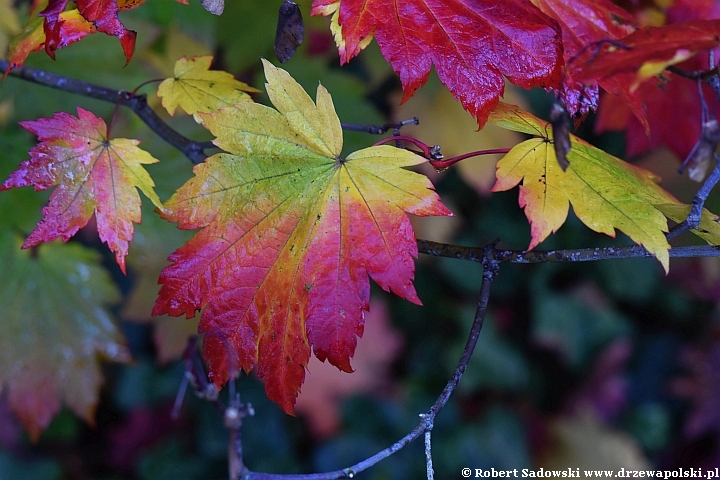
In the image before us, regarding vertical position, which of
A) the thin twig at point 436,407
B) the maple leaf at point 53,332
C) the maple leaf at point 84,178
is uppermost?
the maple leaf at point 84,178

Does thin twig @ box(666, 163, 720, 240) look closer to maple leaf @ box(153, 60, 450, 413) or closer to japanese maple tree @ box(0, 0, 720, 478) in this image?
japanese maple tree @ box(0, 0, 720, 478)

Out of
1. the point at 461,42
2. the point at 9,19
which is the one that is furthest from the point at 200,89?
the point at 9,19

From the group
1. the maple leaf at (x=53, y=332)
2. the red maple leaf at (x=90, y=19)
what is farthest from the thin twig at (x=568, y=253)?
the maple leaf at (x=53, y=332)

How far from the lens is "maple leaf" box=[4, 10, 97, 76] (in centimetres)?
53

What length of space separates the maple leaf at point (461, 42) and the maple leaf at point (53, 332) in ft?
2.29

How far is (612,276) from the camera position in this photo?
5.62 ft

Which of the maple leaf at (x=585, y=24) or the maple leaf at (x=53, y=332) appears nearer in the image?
the maple leaf at (x=585, y=24)

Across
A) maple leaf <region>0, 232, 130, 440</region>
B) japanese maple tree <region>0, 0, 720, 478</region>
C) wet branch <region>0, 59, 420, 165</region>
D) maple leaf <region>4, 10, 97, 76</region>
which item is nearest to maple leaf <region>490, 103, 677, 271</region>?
japanese maple tree <region>0, 0, 720, 478</region>

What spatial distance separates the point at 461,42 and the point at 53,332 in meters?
Result: 0.85

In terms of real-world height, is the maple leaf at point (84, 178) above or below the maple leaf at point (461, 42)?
below

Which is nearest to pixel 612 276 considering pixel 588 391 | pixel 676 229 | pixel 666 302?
pixel 666 302

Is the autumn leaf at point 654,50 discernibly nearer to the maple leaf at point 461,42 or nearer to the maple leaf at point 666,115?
the maple leaf at point 461,42

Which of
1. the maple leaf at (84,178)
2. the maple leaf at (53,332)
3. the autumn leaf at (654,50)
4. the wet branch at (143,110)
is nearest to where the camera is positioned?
the autumn leaf at (654,50)

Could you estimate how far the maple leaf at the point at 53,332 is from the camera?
0.96 meters
